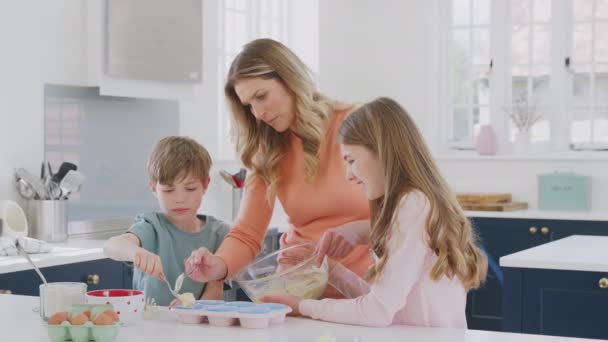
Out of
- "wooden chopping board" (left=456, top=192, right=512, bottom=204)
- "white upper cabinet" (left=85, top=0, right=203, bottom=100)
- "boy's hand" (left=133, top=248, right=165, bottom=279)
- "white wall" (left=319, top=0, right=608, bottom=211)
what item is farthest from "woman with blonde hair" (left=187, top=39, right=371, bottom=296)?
"white wall" (left=319, top=0, right=608, bottom=211)

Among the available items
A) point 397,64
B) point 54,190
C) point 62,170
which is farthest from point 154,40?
point 397,64

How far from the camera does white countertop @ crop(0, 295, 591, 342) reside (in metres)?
1.75

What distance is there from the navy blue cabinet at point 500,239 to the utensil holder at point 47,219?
2.35 m

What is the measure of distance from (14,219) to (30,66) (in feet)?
2.35

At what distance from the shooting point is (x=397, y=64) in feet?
20.1

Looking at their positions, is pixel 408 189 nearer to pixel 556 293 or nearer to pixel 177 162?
pixel 177 162

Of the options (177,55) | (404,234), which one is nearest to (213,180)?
(177,55)

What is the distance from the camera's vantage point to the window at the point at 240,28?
5621 millimetres

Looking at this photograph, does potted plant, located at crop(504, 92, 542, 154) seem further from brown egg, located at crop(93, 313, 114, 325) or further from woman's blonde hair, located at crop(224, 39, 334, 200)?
brown egg, located at crop(93, 313, 114, 325)

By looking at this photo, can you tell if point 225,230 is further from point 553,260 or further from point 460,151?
point 460,151

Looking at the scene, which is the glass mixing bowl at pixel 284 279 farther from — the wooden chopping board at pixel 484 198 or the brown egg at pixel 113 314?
the wooden chopping board at pixel 484 198

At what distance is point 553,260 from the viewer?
3104 millimetres

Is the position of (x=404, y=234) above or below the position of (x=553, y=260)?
above

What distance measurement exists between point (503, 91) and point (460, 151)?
1.60 feet
